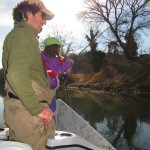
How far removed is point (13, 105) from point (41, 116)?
248 millimetres

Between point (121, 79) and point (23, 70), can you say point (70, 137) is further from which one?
point (121, 79)

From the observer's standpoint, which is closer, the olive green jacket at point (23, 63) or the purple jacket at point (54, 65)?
the olive green jacket at point (23, 63)

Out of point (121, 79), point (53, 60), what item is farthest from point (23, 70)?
point (121, 79)

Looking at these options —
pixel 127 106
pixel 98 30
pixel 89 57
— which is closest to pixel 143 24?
pixel 98 30

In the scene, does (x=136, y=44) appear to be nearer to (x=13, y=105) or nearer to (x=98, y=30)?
(x=98, y=30)

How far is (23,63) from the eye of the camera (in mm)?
2312

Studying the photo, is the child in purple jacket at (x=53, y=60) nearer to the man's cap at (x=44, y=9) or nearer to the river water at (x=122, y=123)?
the man's cap at (x=44, y=9)

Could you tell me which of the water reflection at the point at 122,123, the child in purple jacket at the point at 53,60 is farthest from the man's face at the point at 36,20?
the water reflection at the point at 122,123

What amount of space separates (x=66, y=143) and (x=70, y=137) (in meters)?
0.07

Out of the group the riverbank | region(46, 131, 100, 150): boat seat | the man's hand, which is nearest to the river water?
region(46, 131, 100, 150): boat seat

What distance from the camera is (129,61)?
39438 mm

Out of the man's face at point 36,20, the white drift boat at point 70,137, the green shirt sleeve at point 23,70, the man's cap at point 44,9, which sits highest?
the man's cap at point 44,9

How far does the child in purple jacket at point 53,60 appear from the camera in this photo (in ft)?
13.8

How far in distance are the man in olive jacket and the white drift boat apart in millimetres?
153
